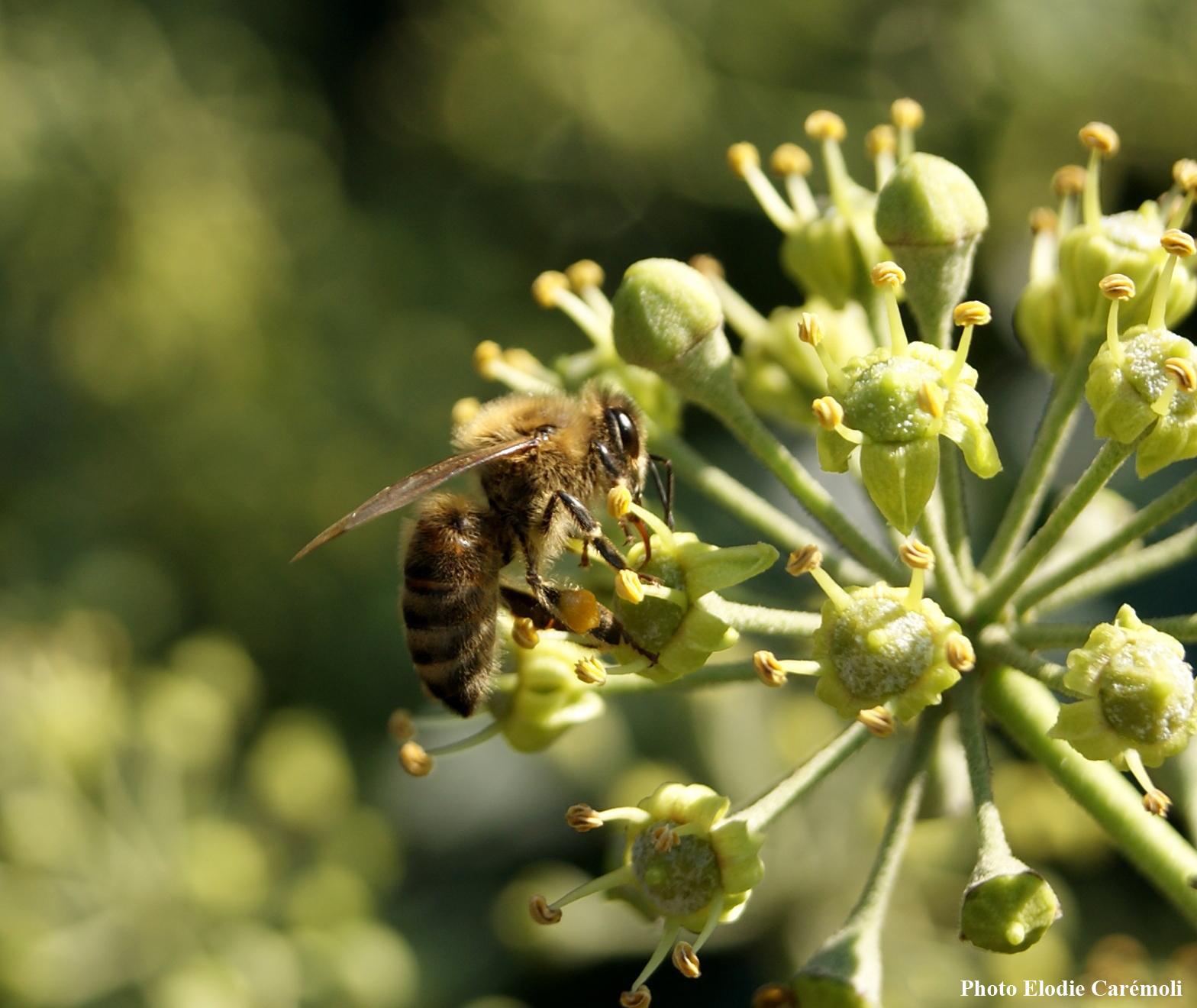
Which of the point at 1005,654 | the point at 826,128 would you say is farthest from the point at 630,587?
the point at 826,128

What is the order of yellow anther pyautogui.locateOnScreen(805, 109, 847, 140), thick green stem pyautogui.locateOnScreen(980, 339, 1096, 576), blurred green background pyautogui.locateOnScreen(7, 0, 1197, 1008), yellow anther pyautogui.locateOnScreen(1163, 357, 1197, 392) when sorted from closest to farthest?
yellow anther pyautogui.locateOnScreen(1163, 357, 1197, 392)
thick green stem pyautogui.locateOnScreen(980, 339, 1096, 576)
yellow anther pyautogui.locateOnScreen(805, 109, 847, 140)
blurred green background pyautogui.locateOnScreen(7, 0, 1197, 1008)

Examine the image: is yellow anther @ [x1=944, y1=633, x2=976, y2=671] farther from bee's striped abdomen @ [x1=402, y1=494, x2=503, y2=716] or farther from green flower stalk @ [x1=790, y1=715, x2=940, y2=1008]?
bee's striped abdomen @ [x1=402, y1=494, x2=503, y2=716]

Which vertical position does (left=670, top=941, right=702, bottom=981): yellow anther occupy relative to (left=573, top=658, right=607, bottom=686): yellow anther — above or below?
below

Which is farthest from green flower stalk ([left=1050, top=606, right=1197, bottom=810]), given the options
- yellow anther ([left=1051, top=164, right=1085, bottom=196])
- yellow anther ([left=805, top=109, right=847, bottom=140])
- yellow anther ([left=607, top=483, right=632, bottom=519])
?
yellow anther ([left=805, top=109, right=847, bottom=140])

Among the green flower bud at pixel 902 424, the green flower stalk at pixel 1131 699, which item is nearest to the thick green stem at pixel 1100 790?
the green flower stalk at pixel 1131 699

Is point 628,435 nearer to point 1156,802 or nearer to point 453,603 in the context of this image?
point 453,603

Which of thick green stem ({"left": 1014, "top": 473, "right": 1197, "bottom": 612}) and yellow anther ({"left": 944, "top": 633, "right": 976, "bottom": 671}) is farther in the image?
thick green stem ({"left": 1014, "top": 473, "right": 1197, "bottom": 612})

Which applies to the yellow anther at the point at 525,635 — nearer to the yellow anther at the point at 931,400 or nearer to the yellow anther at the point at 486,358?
the yellow anther at the point at 486,358
